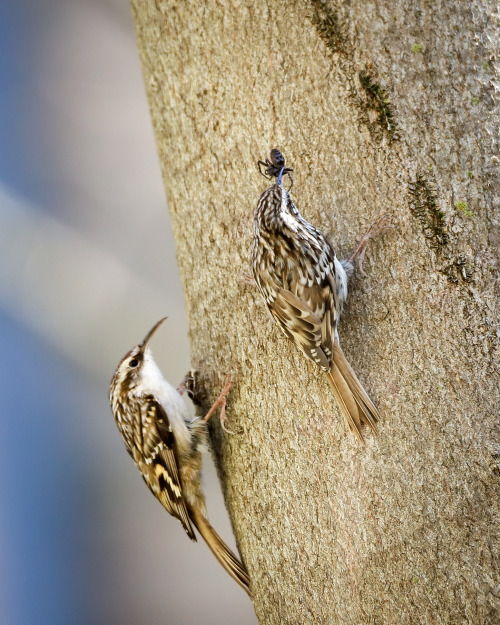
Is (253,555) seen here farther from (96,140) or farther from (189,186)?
(96,140)

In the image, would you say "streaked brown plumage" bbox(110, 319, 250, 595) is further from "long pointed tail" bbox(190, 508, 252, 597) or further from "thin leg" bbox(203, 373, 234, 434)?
"thin leg" bbox(203, 373, 234, 434)

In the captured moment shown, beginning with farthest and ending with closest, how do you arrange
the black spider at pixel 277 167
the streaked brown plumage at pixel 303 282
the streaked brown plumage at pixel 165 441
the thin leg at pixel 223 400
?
the streaked brown plumage at pixel 165 441, the thin leg at pixel 223 400, the black spider at pixel 277 167, the streaked brown plumage at pixel 303 282

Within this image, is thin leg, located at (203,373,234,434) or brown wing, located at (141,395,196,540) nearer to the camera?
thin leg, located at (203,373,234,434)

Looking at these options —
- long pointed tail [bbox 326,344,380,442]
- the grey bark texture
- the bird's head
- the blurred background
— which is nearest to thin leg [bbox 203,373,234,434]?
the grey bark texture

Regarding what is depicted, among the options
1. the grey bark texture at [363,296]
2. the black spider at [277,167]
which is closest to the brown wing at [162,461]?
the grey bark texture at [363,296]

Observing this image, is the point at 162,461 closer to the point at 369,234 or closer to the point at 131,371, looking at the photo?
the point at 131,371

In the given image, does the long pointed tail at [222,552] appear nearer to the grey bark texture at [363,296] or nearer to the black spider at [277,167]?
the grey bark texture at [363,296]
